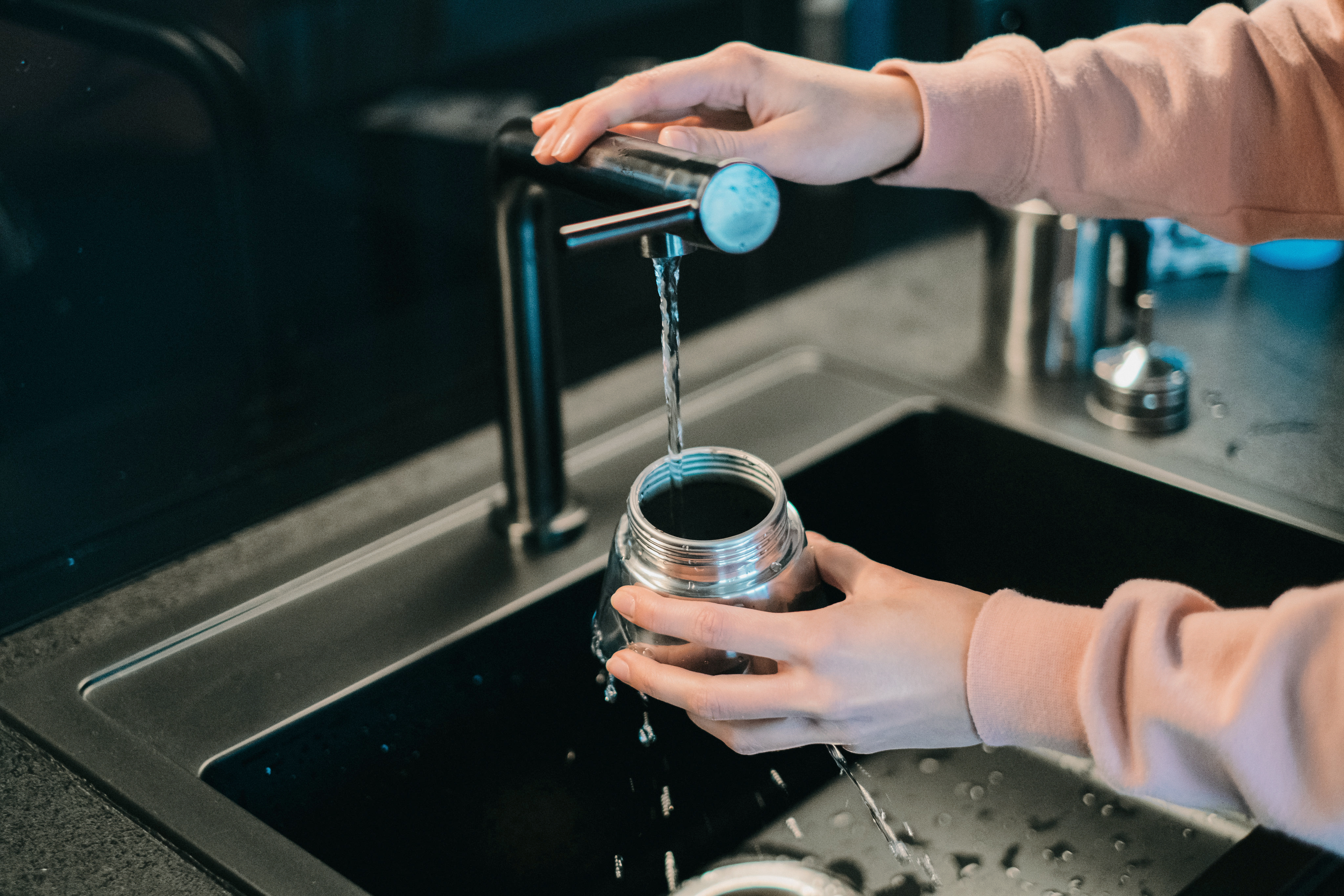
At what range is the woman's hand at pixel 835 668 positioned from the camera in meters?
0.58

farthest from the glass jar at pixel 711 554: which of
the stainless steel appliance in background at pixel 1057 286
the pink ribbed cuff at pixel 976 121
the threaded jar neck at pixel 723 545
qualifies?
the stainless steel appliance in background at pixel 1057 286

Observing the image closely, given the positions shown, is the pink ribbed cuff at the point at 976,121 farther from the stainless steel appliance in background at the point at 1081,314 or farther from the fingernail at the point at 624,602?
the fingernail at the point at 624,602

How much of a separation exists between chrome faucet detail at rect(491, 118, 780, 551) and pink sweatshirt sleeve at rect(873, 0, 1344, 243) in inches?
11.5

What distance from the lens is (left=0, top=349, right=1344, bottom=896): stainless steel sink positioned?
0.73m

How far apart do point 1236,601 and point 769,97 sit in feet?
1.68

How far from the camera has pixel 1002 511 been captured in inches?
39.2

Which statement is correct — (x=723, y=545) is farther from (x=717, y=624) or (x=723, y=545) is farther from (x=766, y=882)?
(x=766, y=882)

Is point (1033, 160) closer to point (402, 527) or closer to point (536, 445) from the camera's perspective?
point (536, 445)

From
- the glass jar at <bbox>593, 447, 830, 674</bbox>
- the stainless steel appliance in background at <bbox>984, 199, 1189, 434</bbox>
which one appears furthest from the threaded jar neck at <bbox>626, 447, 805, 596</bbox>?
the stainless steel appliance in background at <bbox>984, 199, 1189, 434</bbox>

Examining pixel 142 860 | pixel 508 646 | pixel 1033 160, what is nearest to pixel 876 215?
pixel 1033 160

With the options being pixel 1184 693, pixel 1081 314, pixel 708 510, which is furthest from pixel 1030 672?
pixel 1081 314

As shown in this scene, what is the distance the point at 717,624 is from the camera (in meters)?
0.57

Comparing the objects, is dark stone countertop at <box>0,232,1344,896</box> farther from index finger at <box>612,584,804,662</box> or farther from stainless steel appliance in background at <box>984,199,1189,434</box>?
index finger at <box>612,584,804,662</box>

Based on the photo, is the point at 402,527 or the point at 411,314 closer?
the point at 402,527
